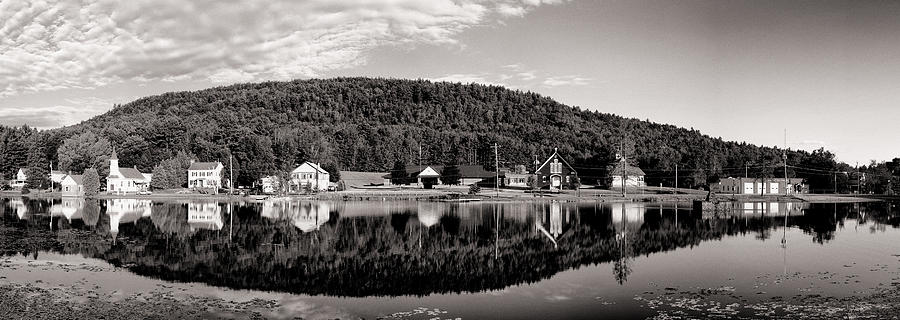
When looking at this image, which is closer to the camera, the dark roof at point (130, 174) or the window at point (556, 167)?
the window at point (556, 167)

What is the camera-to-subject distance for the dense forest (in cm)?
9675

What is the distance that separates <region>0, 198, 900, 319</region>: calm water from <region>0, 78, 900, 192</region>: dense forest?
54.1 metres

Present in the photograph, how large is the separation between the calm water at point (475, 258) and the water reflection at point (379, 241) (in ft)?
0.26

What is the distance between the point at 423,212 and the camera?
4894 cm

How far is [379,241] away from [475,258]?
675 cm

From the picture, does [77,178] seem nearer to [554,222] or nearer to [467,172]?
[467,172]

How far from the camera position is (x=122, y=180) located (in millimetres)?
88812

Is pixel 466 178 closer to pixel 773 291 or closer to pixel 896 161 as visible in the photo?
pixel 896 161

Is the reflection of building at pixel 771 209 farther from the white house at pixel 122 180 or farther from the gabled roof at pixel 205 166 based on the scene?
the white house at pixel 122 180

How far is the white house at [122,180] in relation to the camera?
287ft

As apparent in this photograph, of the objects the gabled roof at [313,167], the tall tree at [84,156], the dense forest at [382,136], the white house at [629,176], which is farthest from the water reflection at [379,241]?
the tall tree at [84,156]

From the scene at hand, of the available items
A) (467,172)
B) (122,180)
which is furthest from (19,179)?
(467,172)

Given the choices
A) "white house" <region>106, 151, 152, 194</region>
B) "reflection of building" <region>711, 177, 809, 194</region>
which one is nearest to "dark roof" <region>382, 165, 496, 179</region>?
"reflection of building" <region>711, 177, 809, 194</region>

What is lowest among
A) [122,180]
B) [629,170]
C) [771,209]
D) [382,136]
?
[771,209]
